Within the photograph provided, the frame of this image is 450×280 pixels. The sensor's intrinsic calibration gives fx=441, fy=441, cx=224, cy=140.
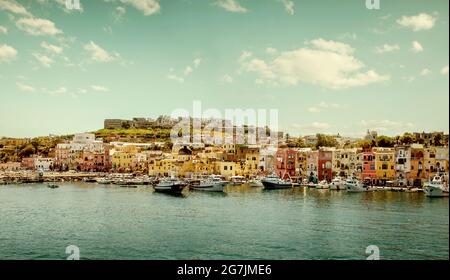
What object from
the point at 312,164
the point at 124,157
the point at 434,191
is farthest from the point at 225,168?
the point at 434,191

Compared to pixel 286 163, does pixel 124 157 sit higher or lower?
higher

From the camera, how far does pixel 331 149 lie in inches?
539

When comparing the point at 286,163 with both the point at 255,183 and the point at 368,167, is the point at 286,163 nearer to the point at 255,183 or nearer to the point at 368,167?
the point at 255,183

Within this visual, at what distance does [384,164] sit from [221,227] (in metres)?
7.90

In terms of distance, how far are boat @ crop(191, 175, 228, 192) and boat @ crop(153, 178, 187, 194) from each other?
1.96 ft

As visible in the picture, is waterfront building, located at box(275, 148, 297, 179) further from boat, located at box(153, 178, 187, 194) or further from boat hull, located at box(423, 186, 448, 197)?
boat hull, located at box(423, 186, 448, 197)

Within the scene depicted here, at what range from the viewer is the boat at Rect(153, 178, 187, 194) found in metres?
12.5

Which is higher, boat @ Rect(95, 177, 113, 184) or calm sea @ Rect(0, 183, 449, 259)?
boat @ Rect(95, 177, 113, 184)

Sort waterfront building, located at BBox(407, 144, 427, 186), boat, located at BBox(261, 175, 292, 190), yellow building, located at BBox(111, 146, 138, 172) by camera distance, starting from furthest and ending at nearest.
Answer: boat, located at BBox(261, 175, 292, 190) → yellow building, located at BBox(111, 146, 138, 172) → waterfront building, located at BBox(407, 144, 427, 186)

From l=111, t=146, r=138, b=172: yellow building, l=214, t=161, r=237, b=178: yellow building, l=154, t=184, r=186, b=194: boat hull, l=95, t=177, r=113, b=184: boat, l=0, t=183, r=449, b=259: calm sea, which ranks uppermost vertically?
l=111, t=146, r=138, b=172: yellow building

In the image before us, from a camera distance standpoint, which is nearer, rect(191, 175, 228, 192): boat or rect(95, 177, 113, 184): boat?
rect(191, 175, 228, 192): boat

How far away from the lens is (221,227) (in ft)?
22.3

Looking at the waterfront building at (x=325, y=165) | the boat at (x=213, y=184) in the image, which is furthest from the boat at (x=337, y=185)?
the boat at (x=213, y=184)

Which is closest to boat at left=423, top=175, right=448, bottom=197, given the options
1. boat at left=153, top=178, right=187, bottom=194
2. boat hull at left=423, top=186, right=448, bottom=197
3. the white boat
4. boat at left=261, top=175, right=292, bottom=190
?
boat hull at left=423, top=186, right=448, bottom=197
